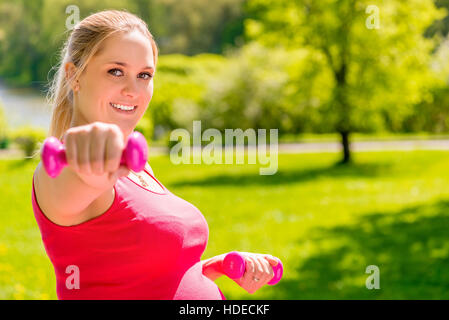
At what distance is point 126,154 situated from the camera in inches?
45.5

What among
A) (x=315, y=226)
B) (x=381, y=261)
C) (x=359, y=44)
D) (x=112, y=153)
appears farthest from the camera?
(x=359, y=44)

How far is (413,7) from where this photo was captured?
22.2 metres

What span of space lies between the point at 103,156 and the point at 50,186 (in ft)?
1.35

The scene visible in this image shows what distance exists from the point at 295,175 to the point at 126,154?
1929 cm

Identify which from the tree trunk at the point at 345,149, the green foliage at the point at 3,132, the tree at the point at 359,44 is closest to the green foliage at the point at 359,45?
the tree at the point at 359,44

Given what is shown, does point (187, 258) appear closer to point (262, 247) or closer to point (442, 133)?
point (262, 247)

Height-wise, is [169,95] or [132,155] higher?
[169,95]

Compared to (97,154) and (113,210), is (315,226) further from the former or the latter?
(97,154)

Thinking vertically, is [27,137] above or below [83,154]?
above

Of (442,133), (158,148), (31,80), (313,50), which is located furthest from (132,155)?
(31,80)

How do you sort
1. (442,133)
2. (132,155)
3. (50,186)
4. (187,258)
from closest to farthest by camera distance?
(132,155) < (50,186) < (187,258) < (442,133)

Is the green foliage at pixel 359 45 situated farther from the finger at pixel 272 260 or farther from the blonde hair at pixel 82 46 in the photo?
the blonde hair at pixel 82 46

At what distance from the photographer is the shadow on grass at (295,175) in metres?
18.7

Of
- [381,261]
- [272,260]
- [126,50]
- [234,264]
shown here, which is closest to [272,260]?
[272,260]
